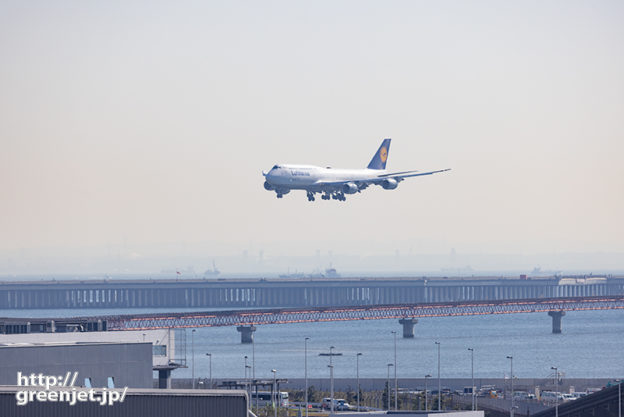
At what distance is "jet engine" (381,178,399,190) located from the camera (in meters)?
151

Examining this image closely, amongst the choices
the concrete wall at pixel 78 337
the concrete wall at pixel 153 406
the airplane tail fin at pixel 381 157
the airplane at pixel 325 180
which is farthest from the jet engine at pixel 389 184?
the concrete wall at pixel 153 406

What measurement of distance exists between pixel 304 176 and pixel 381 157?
115 feet

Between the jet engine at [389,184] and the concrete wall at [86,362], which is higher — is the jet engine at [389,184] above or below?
above

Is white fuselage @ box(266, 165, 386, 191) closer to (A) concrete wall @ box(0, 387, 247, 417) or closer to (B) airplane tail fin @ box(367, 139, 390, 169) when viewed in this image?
(B) airplane tail fin @ box(367, 139, 390, 169)

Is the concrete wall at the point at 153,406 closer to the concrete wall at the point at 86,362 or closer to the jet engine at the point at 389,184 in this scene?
the concrete wall at the point at 86,362

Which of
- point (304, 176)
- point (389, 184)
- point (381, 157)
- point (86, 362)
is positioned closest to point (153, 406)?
point (86, 362)

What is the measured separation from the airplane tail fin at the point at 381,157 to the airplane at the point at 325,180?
19.9 meters

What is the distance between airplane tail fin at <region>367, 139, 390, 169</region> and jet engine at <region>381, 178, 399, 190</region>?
83.7 feet

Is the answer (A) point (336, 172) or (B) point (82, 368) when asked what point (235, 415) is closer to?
(B) point (82, 368)

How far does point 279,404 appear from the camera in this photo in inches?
5005

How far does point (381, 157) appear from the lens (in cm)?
17812

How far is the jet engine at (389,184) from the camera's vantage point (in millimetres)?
151375

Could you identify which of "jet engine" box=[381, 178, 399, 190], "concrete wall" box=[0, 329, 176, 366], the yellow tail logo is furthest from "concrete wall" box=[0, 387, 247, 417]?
the yellow tail logo

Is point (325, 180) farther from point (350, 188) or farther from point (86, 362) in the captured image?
point (86, 362)
